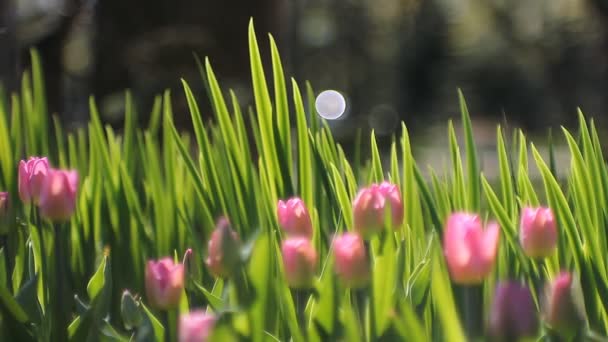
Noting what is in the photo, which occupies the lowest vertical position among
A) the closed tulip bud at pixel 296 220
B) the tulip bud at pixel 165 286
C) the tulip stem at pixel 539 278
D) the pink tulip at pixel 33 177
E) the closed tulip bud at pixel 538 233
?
the tulip stem at pixel 539 278

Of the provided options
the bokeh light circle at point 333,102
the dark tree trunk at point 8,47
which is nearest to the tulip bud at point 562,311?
the dark tree trunk at point 8,47

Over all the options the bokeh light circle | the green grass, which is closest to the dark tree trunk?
the green grass

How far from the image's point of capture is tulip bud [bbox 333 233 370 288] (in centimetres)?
55

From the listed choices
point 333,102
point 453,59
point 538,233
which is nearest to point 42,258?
point 538,233

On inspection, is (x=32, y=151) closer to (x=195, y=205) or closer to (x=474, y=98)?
(x=195, y=205)

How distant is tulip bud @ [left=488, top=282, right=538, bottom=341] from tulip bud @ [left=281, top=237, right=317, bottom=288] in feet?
0.51

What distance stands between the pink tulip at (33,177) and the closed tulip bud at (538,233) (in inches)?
15.8

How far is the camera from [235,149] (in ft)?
2.78

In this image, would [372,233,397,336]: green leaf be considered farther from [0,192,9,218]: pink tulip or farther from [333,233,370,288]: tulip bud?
[0,192,9,218]: pink tulip

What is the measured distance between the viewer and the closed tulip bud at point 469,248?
19.4 inches

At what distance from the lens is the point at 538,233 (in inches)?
27.8

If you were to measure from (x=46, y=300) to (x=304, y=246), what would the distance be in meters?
0.32

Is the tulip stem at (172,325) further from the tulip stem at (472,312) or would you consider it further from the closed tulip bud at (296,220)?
the tulip stem at (472,312)

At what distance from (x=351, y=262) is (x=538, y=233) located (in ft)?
0.68
